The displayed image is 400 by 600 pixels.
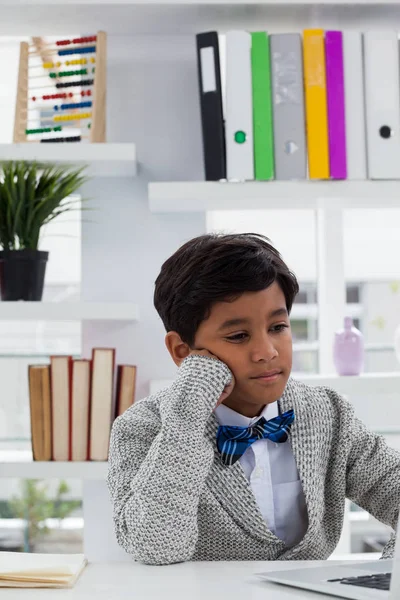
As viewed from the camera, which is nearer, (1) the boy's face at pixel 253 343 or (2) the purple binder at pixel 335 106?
(1) the boy's face at pixel 253 343

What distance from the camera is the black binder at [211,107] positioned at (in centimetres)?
205

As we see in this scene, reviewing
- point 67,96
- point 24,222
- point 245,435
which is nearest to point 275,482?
point 245,435

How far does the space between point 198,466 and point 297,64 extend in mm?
1251

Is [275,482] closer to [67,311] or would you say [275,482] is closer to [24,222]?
[67,311]

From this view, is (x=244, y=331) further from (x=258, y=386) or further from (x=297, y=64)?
(x=297, y=64)

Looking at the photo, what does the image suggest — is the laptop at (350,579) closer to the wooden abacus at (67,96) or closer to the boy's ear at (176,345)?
the boy's ear at (176,345)

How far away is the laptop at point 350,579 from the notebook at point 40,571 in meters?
0.23

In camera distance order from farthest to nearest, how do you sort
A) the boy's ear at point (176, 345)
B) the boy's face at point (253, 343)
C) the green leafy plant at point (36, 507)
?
the green leafy plant at point (36, 507) → the boy's ear at point (176, 345) → the boy's face at point (253, 343)

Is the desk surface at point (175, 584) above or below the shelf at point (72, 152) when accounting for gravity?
below

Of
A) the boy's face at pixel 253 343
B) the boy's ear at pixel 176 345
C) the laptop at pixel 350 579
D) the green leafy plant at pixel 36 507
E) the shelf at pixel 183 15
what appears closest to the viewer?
the laptop at pixel 350 579

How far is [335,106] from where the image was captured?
2.07 metres

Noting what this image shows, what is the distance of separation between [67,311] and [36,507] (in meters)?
0.90

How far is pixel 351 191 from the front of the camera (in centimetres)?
209

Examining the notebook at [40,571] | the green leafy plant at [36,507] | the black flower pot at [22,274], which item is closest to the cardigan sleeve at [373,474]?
the notebook at [40,571]
